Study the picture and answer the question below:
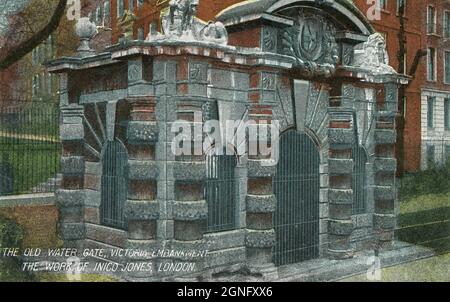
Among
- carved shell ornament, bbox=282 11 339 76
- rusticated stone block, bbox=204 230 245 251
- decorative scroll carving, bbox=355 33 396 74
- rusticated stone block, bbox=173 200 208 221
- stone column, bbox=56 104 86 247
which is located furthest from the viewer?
decorative scroll carving, bbox=355 33 396 74

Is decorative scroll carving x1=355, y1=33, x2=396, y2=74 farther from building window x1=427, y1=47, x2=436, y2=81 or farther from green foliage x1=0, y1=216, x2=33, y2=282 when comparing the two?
green foliage x1=0, y1=216, x2=33, y2=282

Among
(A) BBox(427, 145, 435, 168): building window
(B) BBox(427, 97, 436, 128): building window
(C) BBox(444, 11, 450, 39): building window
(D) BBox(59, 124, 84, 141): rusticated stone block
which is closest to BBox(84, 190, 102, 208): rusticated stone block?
(D) BBox(59, 124, 84, 141): rusticated stone block

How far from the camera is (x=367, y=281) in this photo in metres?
10.5

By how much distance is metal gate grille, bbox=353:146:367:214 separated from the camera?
13.2 m

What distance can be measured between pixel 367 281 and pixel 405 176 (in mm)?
5366

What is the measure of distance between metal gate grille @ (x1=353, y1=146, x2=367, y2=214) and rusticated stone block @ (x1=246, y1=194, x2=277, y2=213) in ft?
12.3

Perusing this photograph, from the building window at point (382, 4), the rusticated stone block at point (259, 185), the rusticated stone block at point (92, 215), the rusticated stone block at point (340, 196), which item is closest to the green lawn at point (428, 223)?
the rusticated stone block at point (340, 196)

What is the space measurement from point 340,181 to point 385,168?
1.86 m

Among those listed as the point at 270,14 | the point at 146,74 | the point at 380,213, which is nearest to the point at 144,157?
the point at 146,74

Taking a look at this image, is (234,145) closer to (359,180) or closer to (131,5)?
(131,5)

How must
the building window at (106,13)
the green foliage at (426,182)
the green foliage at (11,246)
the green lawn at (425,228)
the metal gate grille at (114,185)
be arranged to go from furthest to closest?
the green foliage at (426,182), the building window at (106,13), the green lawn at (425,228), the metal gate grille at (114,185), the green foliage at (11,246)

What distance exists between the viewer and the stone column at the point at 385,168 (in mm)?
13391

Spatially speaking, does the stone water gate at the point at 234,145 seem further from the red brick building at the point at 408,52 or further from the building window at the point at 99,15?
the building window at the point at 99,15

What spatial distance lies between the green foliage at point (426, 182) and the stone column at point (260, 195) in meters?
5.23
